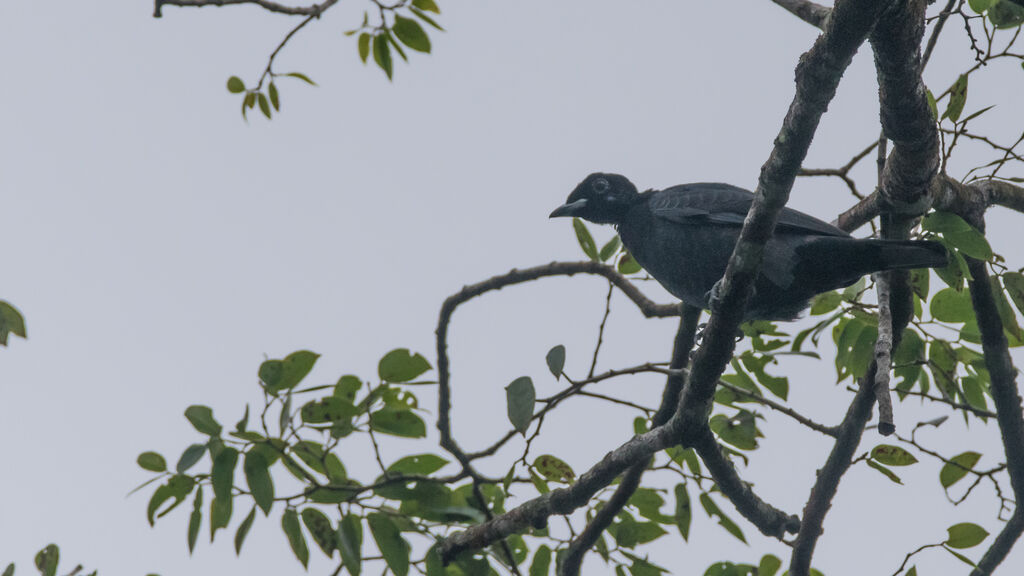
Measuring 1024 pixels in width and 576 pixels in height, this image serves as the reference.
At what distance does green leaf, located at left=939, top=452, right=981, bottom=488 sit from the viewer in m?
4.12

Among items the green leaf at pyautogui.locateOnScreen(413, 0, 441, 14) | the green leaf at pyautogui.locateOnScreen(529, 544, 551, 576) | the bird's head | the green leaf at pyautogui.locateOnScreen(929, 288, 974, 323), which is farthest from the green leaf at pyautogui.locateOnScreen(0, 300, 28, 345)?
the bird's head

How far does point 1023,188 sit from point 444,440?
2774 mm

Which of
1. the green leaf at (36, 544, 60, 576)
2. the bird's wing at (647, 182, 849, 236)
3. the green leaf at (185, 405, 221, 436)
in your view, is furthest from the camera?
the bird's wing at (647, 182, 849, 236)

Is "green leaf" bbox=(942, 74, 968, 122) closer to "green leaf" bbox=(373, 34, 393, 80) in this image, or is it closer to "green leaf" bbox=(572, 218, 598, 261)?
"green leaf" bbox=(572, 218, 598, 261)

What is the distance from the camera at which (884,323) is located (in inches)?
159

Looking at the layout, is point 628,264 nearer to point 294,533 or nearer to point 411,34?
point 411,34

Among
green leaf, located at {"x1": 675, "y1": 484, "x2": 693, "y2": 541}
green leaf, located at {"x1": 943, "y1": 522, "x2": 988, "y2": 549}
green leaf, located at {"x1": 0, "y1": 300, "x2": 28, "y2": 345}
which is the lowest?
green leaf, located at {"x1": 0, "y1": 300, "x2": 28, "y2": 345}

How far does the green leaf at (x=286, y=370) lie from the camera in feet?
10.1

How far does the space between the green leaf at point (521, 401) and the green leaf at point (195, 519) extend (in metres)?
1.08

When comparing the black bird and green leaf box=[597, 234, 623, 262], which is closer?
the black bird

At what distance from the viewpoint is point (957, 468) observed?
4.14 metres

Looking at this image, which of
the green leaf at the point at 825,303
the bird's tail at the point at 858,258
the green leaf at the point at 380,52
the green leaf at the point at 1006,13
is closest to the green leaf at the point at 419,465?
the green leaf at the point at 380,52

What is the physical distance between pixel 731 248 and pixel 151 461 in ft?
9.97

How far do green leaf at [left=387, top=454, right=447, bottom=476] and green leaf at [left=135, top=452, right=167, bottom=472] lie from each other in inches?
29.6
